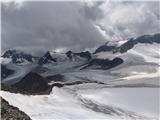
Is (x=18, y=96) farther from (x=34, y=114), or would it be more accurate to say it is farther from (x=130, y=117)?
(x=130, y=117)

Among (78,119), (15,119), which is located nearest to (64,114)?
(78,119)

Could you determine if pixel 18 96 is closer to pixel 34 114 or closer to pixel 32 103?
pixel 32 103

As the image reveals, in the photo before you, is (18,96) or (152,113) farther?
(152,113)

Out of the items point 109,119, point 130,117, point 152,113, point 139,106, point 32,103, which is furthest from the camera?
point 139,106

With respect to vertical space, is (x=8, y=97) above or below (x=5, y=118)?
above

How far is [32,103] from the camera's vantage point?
382 feet

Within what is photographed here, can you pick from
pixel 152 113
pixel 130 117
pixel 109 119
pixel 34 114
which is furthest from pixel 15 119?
pixel 152 113

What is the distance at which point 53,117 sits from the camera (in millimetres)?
100938

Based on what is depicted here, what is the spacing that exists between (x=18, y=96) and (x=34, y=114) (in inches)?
856

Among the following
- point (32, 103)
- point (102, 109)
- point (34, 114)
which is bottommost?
point (34, 114)

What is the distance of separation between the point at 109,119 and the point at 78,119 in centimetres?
1964

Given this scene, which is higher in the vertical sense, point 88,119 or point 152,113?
point 152,113

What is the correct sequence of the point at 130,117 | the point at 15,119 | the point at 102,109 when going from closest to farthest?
the point at 15,119 → the point at 130,117 → the point at 102,109

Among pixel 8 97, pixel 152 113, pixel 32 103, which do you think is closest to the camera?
pixel 8 97
